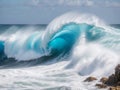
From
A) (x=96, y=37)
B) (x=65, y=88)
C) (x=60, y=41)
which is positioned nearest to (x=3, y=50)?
(x=60, y=41)

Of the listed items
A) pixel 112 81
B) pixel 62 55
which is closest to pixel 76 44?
pixel 62 55

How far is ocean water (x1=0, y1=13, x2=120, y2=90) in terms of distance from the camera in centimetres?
1247

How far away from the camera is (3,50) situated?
22844mm

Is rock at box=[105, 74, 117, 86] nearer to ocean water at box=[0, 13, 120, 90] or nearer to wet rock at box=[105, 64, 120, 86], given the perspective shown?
wet rock at box=[105, 64, 120, 86]

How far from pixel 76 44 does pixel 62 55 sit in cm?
100

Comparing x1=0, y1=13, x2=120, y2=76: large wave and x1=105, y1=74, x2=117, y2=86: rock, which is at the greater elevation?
x1=0, y1=13, x2=120, y2=76: large wave

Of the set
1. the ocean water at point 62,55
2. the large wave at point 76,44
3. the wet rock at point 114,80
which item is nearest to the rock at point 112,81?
the wet rock at point 114,80

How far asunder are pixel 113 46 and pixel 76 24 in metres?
5.09

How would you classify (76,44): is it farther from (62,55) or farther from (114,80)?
(114,80)

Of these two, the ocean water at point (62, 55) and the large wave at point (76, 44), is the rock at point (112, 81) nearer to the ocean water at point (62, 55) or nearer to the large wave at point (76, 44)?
the ocean water at point (62, 55)

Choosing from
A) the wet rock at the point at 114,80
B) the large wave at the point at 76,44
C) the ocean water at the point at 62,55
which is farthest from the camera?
the large wave at the point at 76,44

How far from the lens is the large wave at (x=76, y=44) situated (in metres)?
14.4

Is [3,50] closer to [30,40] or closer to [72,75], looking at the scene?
[30,40]

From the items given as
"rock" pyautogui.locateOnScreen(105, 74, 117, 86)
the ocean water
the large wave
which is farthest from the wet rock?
the large wave
